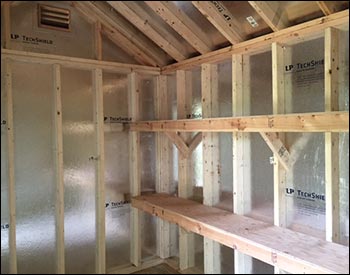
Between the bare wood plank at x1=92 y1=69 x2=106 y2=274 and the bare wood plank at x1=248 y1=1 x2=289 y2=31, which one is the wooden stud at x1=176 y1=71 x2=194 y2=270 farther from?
the bare wood plank at x1=248 y1=1 x2=289 y2=31

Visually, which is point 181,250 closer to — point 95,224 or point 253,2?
point 95,224

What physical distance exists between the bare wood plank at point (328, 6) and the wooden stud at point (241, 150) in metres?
0.78

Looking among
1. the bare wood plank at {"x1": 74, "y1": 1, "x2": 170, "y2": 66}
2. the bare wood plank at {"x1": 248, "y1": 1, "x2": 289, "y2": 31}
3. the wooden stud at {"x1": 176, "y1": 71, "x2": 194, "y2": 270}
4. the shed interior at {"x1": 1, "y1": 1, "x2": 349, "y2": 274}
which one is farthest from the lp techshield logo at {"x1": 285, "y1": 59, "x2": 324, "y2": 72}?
the bare wood plank at {"x1": 74, "y1": 1, "x2": 170, "y2": 66}

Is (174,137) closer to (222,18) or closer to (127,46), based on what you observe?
(127,46)

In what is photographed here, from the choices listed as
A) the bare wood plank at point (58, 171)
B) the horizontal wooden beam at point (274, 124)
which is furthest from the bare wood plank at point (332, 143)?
the bare wood plank at point (58, 171)

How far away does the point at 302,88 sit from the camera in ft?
7.41

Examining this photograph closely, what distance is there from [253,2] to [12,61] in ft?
6.95

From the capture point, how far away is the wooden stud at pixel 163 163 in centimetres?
363

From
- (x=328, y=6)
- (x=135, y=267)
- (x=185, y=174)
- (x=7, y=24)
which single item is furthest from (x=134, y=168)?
(x=328, y=6)

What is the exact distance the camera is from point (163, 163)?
366 centimetres

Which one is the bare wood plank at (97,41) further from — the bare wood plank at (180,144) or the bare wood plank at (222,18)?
the bare wood plank at (222,18)

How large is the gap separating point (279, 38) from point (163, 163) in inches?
75.9

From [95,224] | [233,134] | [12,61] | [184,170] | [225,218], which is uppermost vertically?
[12,61]

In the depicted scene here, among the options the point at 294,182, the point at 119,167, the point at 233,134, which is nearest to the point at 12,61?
the point at 119,167
